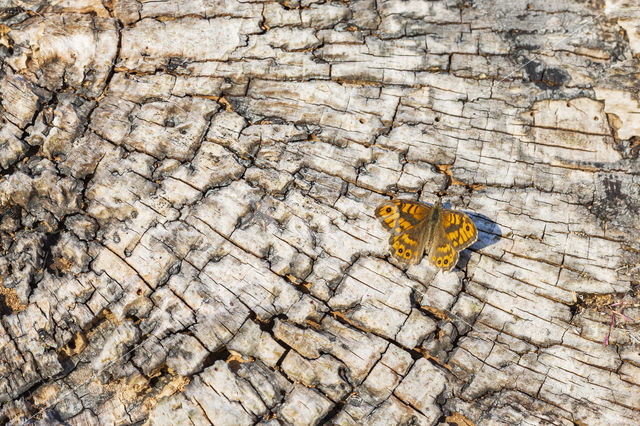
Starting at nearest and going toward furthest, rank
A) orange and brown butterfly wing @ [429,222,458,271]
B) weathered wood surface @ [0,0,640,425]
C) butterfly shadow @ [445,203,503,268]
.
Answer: weathered wood surface @ [0,0,640,425] → orange and brown butterfly wing @ [429,222,458,271] → butterfly shadow @ [445,203,503,268]

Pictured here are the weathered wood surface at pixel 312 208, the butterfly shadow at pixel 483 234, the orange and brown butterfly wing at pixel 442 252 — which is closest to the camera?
the weathered wood surface at pixel 312 208

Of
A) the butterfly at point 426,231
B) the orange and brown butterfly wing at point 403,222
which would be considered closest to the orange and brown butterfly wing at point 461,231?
the butterfly at point 426,231

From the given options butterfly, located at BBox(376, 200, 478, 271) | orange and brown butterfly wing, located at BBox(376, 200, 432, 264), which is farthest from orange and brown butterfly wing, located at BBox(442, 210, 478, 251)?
orange and brown butterfly wing, located at BBox(376, 200, 432, 264)

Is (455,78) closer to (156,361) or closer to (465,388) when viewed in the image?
(465,388)

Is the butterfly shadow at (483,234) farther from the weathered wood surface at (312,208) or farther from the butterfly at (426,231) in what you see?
the butterfly at (426,231)

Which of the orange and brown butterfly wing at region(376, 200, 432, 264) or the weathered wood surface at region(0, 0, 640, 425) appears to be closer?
the weathered wood surface at region(0, 0, 640, 425)

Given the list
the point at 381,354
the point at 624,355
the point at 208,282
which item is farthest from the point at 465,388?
the point at 208,282

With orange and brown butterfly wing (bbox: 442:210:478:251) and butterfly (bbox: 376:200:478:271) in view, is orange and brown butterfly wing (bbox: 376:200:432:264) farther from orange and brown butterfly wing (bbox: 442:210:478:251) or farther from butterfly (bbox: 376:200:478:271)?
orange and brown butterfly wing (bbox: 442:210:478:251)

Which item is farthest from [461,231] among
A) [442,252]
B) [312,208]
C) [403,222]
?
[312,208]
